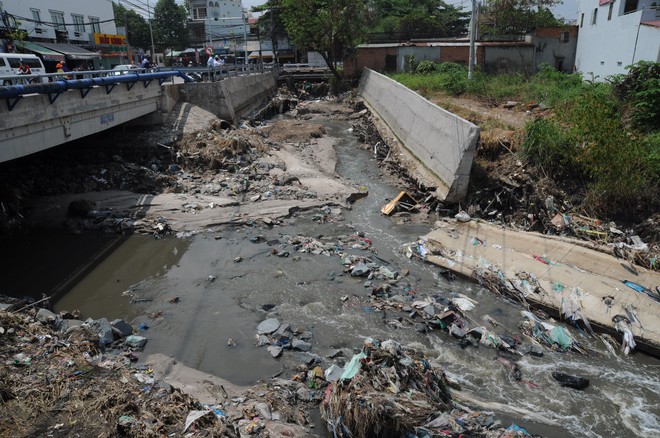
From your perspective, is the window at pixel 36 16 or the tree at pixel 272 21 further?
the tree at pixel 272 21

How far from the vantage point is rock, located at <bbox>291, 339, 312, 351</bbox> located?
24.6 feet

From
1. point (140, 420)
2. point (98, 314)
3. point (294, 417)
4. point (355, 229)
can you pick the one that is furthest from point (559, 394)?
point (98, 314)

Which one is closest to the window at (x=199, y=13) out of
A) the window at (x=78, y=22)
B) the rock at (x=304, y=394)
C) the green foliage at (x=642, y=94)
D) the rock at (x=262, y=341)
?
the window at (x=78, y=22)

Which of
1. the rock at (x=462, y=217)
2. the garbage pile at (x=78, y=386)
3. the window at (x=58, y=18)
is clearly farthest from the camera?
the window at (x=58, y=18)

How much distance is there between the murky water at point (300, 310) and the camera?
652 centimetres

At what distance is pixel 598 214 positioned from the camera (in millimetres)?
10898

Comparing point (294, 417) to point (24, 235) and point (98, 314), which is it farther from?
point (24, 235)

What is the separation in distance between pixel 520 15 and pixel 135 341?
35.8 meters

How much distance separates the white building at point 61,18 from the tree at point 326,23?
16.6 m

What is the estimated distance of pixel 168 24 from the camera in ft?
205

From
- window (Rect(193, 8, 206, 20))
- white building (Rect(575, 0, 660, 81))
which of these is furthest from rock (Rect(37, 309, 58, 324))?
window (Rect(193, 8, 206, 20))

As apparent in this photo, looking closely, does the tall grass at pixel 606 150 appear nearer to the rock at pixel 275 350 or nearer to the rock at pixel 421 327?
the rock at pixel 421 327

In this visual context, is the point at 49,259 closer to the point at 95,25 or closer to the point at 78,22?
the point at 78,22

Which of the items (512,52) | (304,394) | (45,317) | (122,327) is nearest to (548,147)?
(304,394)
